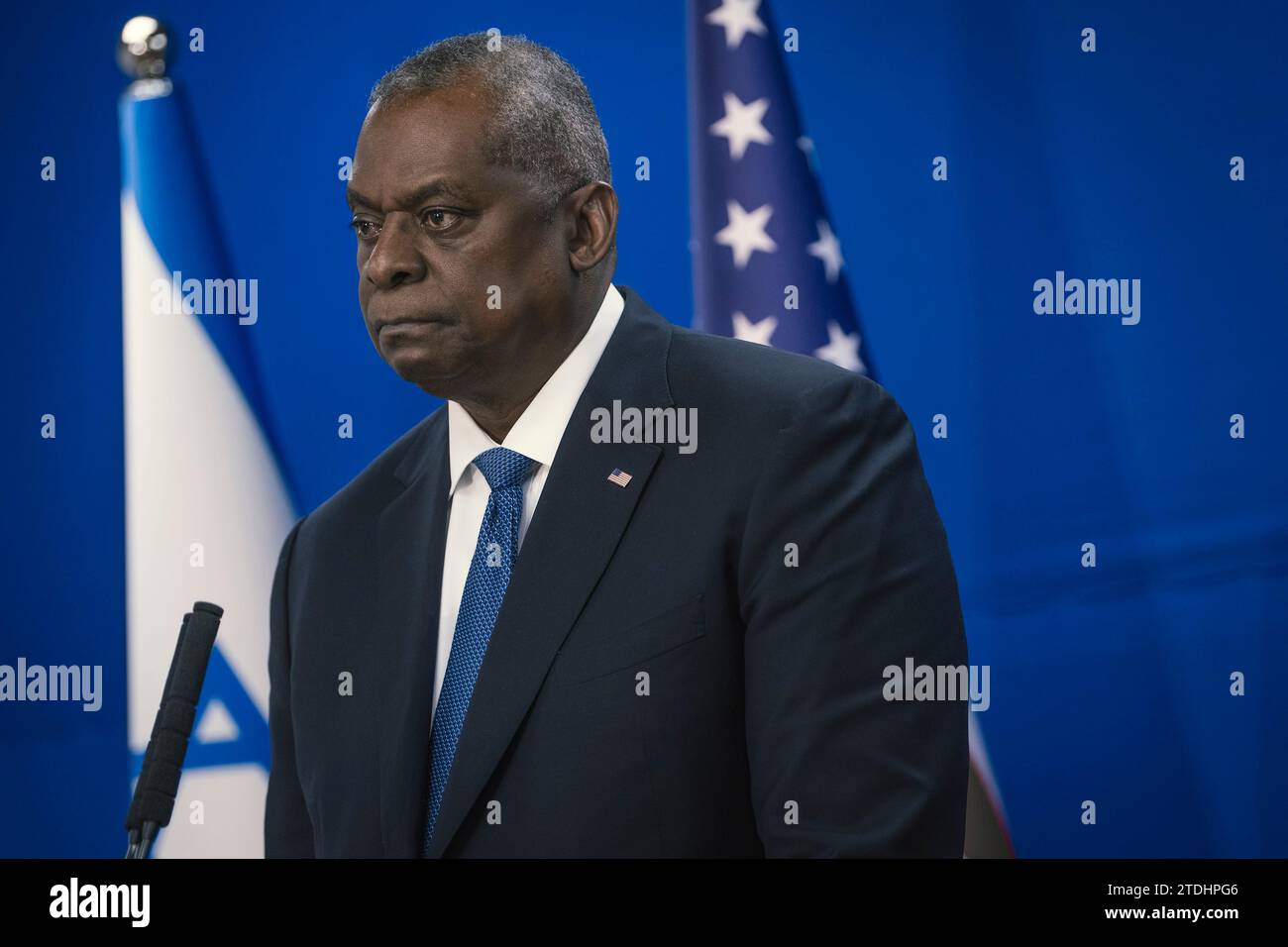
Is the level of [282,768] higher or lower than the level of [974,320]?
lower

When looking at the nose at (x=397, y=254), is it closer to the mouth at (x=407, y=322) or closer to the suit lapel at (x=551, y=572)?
the mouth at (x=407, y=322)

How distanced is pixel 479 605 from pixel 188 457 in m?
1.81

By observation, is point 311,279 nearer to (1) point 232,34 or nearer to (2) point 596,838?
(1) point 232,34

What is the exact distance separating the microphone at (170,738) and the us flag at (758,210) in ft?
6.57

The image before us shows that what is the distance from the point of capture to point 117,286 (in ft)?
11.3

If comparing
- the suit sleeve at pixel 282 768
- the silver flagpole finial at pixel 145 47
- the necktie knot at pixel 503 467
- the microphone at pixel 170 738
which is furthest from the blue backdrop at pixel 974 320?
the microphone at pixel 170 738

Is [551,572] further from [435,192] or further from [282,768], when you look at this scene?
[282,768]

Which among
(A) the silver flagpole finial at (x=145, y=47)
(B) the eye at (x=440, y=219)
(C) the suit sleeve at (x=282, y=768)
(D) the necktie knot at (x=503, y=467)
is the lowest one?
(C) the suit sleeve at (x=282, y=768)

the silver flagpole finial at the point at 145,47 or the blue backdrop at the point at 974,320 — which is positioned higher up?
the silver flagpole finial at the point at 145,47

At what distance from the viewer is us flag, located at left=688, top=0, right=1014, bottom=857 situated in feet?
10.9

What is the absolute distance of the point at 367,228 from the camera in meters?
1.92

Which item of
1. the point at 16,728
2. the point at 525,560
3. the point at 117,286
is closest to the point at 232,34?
the point at 117,286

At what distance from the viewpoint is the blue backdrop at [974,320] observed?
325cm

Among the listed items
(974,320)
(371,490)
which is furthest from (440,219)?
(974,320)
